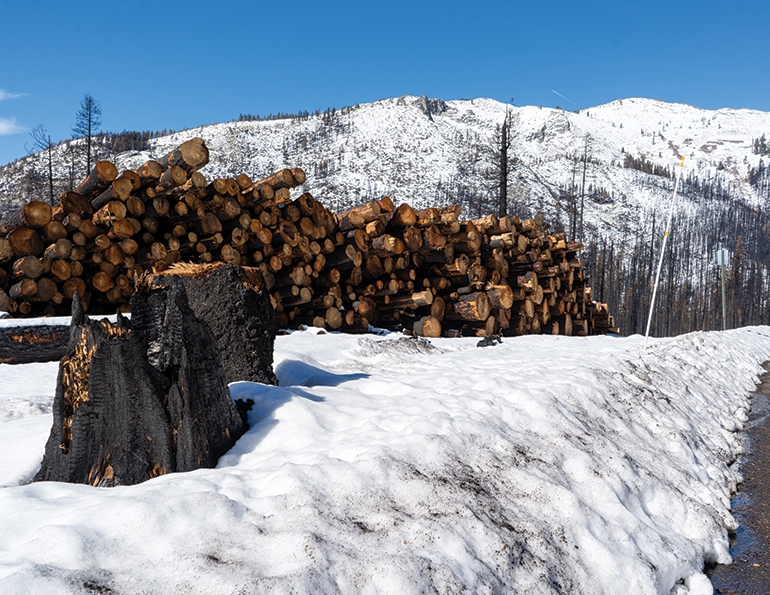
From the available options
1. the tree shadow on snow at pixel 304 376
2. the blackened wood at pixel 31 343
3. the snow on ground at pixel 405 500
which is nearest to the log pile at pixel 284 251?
the blackened wood at pixel 31 343

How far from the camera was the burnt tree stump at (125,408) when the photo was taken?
2.48 metres

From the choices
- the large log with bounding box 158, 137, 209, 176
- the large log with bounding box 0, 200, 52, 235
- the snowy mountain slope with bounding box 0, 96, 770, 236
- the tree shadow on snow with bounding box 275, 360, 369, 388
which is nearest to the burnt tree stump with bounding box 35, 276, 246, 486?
the tree shadow on snow with bounding box 275, 360, 369, 388

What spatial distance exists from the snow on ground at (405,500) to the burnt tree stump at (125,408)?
21 centimetres

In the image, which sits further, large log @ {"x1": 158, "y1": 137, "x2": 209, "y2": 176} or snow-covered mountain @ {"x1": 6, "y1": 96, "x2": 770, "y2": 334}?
snow-covered mountain @ {"x1": 6, "y1": 96, "x2": 770, "y2": 334}

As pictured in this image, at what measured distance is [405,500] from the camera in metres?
2.29

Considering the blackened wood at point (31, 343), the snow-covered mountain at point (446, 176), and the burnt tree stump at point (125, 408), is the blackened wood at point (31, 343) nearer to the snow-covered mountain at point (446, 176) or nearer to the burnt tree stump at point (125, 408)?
the burnt tree stump at point (125, 408)

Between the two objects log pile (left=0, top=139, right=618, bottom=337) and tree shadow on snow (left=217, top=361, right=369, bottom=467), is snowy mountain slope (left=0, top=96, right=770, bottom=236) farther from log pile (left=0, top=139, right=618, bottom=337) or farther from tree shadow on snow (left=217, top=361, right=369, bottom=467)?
tree shadow on snow (left=217, top=361, right=369, bottom=467)

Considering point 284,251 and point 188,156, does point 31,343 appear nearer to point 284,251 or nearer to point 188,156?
point 188,156

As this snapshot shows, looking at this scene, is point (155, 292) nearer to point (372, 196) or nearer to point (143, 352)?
point (143, 352)

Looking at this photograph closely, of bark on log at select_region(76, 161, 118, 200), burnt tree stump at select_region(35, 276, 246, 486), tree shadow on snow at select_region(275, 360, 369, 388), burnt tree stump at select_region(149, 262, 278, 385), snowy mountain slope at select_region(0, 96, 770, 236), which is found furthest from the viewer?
snowy mountain slope at select_region(0, 96, 770, 236)

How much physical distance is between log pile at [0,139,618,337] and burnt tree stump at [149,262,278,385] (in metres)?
1.87

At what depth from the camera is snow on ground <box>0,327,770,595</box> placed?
165 cm

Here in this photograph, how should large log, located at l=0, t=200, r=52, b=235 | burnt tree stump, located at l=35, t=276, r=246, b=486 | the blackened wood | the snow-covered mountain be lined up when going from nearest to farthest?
burnt tree stump, located at l=35, t=276, r=246, b=486
the blackened wood
large log, located at l=0, t=200, r=52, b=235
the snow-covered mountain

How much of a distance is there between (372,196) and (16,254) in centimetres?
9495
